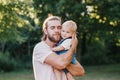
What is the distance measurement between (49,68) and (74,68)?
0.27 metres

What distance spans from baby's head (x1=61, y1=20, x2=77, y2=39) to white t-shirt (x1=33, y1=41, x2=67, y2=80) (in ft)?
0.73

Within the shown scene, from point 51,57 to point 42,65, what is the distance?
14 cm

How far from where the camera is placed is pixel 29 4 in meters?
20.4

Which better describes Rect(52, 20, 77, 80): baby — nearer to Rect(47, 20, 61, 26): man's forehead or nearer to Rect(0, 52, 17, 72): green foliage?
Rect(47, 20, 61, 26): man's forehead

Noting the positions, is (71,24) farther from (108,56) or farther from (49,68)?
(108,56)

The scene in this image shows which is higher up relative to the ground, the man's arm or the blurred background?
the man's arm

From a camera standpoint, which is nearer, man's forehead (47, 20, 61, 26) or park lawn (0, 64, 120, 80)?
man's forehead (47, 20, 61, 26)

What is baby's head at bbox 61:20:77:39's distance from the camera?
4355 mm

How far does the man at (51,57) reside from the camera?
4.23m

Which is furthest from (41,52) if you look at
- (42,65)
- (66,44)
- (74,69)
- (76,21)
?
(76,21)

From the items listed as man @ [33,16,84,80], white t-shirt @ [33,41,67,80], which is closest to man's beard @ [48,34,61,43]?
man @ [33,16,84,80]

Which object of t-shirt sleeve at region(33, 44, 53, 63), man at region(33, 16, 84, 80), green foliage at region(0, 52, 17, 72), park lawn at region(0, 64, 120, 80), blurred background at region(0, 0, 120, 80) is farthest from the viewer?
green foliage at region(0, 52, 17, 72)

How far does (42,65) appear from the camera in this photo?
4332 millimetres

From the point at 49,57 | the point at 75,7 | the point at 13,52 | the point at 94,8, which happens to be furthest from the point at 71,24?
the point at 13,52
